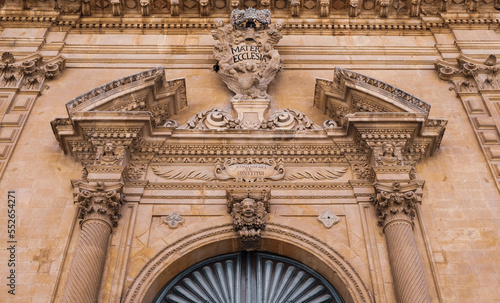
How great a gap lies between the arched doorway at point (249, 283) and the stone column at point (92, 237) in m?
1.31

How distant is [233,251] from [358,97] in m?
4.19

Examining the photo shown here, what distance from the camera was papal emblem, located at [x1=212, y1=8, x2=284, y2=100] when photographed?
525 inches

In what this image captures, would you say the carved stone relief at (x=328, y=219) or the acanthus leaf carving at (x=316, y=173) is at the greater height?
the acanthus leaf carving at (x=316, y=173)

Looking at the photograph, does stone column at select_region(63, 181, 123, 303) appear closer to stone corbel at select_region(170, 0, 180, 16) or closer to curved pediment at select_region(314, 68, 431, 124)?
curved pediment at select_region(314, 68, 431, 124)

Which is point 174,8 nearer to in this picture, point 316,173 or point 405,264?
point 316,173

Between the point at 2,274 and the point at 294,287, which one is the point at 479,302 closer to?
the point at 294,287

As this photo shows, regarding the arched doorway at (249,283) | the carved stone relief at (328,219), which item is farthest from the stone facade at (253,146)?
the arched doorway at (249,283)

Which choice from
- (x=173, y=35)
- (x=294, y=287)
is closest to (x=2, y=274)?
(x=294, y=287)

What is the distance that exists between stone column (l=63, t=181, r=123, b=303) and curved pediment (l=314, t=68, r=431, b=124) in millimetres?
4838

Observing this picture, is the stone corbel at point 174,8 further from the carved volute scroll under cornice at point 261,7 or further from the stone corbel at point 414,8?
the stone corbel at point 414,8

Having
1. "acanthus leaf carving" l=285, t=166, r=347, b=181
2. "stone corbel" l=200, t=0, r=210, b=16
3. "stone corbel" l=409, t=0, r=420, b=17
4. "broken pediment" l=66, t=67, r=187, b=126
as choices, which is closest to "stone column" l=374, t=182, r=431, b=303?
"acanthus leaf carving" l=285, t=166, r=347, b=181

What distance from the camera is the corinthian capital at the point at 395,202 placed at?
10.4 m

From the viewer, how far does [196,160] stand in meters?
11.9

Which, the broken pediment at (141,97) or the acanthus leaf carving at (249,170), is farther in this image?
the broken pediment at (141,97)
